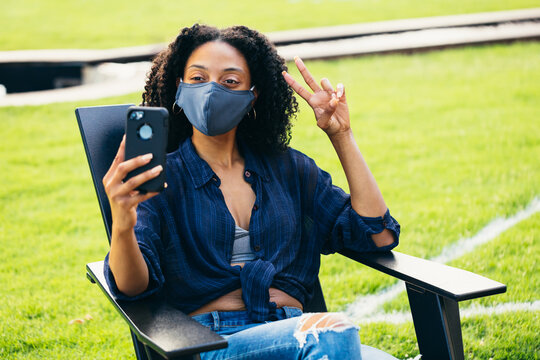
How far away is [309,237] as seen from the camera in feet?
9.71

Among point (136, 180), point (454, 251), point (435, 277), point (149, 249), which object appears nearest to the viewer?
point (136, 180)

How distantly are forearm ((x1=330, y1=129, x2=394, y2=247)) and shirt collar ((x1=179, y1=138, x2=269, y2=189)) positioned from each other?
352 mm

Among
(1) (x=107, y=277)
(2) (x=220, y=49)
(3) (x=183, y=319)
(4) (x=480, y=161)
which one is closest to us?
(3) (x=183, y=319)

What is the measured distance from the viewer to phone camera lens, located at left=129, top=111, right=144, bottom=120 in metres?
2.08

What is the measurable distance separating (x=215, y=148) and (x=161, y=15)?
18.6 meters

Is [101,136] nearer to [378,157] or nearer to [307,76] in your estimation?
[307,76]

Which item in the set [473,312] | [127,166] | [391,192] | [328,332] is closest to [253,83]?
[127,166]

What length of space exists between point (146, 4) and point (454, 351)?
70.8ft

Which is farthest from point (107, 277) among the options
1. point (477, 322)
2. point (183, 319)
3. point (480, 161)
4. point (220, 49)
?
point (480, 161)

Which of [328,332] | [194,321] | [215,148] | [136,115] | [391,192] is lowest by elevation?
[391,192]

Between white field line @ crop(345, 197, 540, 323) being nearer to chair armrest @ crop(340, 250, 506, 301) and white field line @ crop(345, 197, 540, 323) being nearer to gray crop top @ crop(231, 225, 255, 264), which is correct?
chair armrest @ crop(340, 250, 506, 301)

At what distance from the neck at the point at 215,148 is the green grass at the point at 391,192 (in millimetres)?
1489

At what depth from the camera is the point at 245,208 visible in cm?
280

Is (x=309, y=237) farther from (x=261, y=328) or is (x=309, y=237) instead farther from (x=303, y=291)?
(x=261, y=328)
